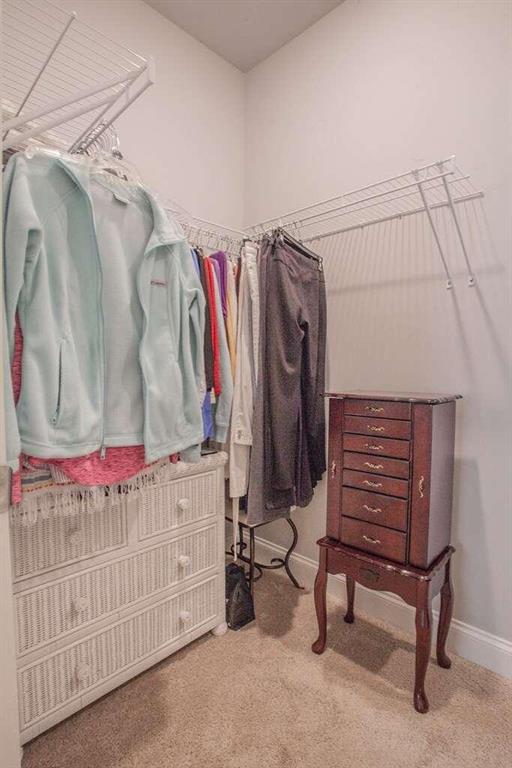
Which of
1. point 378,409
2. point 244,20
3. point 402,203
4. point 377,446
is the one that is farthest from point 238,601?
point 244,20

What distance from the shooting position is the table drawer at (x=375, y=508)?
1.40 metres

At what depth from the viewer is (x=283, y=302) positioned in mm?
1738

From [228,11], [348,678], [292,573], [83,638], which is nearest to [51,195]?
[83,638]

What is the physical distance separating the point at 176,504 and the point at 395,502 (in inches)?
32.5

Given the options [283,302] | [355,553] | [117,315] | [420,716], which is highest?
[283,302]

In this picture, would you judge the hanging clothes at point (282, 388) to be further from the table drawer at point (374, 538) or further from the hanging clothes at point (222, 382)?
the table drawer at point (374, 538)

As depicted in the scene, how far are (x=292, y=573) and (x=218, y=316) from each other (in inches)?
60.9

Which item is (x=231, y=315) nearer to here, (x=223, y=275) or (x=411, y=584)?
(x=223, y=275)

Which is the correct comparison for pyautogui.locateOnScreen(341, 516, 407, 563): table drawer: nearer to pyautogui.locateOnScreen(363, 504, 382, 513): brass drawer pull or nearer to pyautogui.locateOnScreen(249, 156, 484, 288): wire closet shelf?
pyautogui.locateOnScreen(363, 504, 382, 513): brass drawer pull

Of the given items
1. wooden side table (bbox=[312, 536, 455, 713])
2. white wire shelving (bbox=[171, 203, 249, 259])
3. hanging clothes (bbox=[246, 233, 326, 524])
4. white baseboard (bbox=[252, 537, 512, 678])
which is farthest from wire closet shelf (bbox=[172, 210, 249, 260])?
white baseboard (bbox=[252, 537, 512, 678])

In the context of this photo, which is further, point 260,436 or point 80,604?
point 260,436

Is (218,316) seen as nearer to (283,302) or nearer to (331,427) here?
(283,302)

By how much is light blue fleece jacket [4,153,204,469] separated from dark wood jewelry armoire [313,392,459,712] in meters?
0.60

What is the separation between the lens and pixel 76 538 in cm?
127
